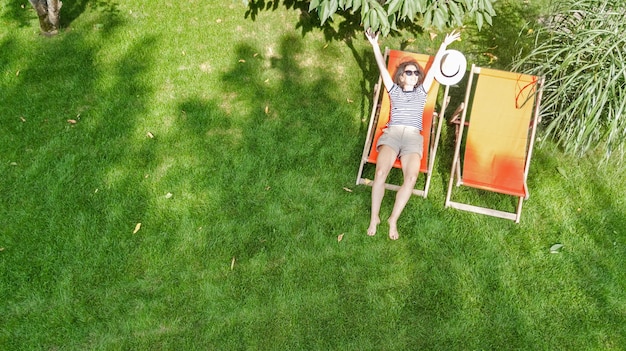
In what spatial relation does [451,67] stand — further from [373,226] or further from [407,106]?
[373,226]

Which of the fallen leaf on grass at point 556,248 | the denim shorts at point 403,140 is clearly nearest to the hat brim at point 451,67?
the denim shorts at point 403,140

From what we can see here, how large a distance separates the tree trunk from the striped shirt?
14.2 ft

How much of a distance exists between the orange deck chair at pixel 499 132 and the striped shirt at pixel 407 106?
459mm

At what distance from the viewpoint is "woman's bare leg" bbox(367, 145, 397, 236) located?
4.39 metres

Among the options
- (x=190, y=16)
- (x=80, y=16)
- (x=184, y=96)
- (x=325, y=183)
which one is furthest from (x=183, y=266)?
(x=80, y=16)

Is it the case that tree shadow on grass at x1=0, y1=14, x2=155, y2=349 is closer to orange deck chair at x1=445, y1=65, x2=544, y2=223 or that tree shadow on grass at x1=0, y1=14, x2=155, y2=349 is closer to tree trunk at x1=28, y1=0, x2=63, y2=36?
tree trunk at x1=28, y1=0, x2=63, y2=36

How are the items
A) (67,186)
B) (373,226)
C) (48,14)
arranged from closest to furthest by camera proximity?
(373,226) < (67,186) < (48,14)

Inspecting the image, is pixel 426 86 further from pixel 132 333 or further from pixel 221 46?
pixel 132 333

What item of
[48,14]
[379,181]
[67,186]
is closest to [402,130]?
[379,181]

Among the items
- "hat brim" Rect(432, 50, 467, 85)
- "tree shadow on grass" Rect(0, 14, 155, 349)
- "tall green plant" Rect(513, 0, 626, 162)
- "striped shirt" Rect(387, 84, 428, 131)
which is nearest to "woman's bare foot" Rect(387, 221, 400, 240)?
"striped shirt" Rect(387, 84, 428, 131)

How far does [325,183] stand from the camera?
480 centimetres

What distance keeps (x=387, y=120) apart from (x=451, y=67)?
876 mm

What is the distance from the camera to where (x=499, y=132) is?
473 cm


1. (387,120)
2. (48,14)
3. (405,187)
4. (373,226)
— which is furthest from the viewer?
(48,14)
